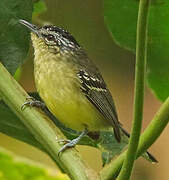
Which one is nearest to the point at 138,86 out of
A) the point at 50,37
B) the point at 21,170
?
the point at 21,170

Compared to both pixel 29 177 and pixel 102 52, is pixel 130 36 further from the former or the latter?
pixel 102 52

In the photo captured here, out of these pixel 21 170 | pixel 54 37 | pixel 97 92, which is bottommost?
pixel 97 92

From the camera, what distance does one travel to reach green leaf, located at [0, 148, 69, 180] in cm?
161

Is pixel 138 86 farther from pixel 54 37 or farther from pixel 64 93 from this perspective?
pixel 54 37

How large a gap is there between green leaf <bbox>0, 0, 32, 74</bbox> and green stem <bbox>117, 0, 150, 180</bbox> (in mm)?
564

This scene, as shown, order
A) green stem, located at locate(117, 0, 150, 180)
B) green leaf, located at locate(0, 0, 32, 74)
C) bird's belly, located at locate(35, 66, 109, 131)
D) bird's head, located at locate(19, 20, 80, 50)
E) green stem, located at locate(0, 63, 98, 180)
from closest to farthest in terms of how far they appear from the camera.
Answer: green stem, located at locate(117, 0, 150, 180) < green stem, located at locate(0, 63, 98, 180) < green leaf, located at locate(0, 0, 32, 74) < bird's belly, located at locate(35, 66, 109, 131) < bird's head, located at locate(19, 20, 80, 50)

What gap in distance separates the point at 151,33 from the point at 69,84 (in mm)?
917

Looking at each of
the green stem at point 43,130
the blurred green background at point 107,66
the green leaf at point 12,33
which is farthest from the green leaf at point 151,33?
the blurred green background at point 107,66

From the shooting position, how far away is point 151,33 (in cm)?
185

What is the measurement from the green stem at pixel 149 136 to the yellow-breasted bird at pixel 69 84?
96 centimetres

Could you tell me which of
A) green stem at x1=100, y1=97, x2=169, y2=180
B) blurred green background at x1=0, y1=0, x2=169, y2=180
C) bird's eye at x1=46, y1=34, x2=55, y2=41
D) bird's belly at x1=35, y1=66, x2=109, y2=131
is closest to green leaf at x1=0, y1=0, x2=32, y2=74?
green stem at x1=100, y1=97, x2=169, y2=180

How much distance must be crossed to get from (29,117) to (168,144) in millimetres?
3475

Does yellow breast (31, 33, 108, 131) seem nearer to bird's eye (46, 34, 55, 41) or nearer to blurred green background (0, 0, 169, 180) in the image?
bird's eye (46, 34, 55, 41)

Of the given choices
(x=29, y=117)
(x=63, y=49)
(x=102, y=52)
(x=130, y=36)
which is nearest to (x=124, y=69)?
(x=102, y=52)
